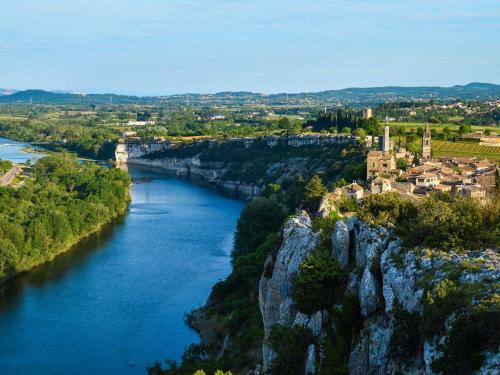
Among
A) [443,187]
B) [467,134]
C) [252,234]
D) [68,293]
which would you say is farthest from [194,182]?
[443,187]

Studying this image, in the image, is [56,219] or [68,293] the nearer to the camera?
[68,293]

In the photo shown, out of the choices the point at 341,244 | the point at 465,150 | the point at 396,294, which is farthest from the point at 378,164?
the point at 396,294

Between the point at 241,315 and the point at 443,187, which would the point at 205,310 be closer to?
the point at 241,315

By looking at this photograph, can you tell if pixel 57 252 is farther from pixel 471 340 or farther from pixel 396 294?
pixel 471 340

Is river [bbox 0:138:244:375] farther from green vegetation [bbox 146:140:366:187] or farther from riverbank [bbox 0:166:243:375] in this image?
green vegetation [bbox 146:140:366:187]

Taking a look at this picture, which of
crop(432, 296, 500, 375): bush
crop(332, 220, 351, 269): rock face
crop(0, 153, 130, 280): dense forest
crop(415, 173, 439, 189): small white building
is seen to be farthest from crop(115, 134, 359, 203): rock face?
→ crop(432, 296, 500, 375): bush

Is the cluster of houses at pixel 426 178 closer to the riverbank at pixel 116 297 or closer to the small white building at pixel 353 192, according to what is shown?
the small white building at pixel 353 192
